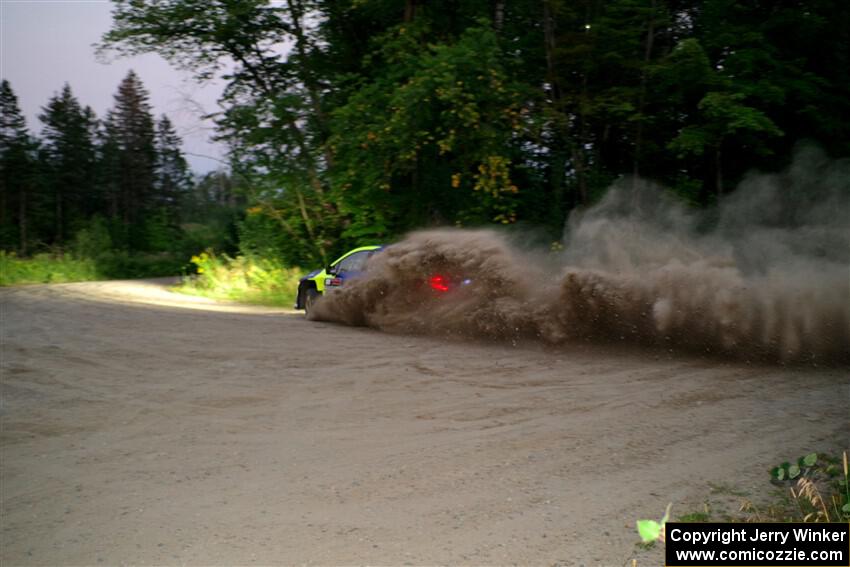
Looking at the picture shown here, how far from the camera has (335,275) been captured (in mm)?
16578

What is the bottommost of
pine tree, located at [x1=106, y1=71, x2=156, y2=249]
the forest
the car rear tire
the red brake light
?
the car rear tire

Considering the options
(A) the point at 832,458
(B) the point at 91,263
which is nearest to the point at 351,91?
(A) the point at 832,458

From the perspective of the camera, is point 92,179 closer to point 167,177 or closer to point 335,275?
point 167,177

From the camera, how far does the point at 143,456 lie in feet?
20.9

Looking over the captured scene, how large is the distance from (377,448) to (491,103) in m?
15.4

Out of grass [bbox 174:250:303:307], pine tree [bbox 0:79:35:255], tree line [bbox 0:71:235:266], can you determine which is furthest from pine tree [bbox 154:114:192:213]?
grass [bbox 174:250:303:307]

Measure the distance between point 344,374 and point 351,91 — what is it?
595 inches

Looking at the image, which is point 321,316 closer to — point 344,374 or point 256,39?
point 344,374

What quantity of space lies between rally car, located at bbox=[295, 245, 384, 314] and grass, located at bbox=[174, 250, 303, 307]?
4.78 meters

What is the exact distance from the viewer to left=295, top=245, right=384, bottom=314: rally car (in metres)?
16.3

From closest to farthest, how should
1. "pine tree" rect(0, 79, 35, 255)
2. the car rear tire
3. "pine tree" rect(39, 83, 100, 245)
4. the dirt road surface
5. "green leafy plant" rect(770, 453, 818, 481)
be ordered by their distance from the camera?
the dirt road surface < "green leafy plant" rect(770, 453, 818, 481) < the car rear tire < "pine tree" rect(0, 79, 35, 255) < "pine tree" rect(39, 83, 100, 245)

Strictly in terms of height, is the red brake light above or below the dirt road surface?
above

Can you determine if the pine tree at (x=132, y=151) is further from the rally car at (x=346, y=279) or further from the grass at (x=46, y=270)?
the rally car at (x=346, y=279)

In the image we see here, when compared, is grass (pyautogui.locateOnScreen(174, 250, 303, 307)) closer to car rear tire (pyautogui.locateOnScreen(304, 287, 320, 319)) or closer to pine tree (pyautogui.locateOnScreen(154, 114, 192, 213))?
car rear tire (pyautogui.locateOnScreen(304, 287, 320, 319))
